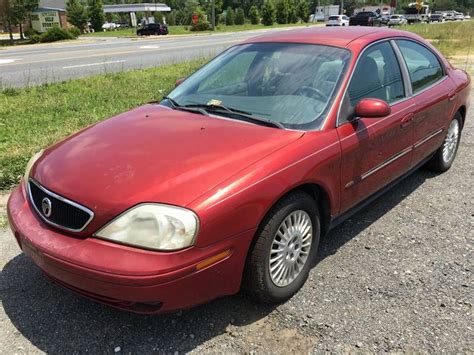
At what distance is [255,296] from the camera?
2879 mm

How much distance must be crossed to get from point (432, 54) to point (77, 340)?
13.8 feet

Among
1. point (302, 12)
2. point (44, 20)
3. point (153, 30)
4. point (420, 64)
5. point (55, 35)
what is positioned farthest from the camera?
point (302, 12)

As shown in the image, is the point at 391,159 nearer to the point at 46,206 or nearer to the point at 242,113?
the point at 242,113

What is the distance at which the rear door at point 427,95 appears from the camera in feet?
13.9

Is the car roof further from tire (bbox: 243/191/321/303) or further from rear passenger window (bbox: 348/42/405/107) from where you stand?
tire (bbox: 243/191/321/303)

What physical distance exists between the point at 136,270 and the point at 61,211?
2.09ft

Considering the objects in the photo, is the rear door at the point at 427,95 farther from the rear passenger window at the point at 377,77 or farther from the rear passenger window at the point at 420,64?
the rear passenger window at the point at 377,77

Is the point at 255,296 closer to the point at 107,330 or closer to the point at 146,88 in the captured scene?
the point at 107,330


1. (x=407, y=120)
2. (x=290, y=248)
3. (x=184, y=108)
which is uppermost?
(x=184, y=108)

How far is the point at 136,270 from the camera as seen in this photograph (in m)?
2.30

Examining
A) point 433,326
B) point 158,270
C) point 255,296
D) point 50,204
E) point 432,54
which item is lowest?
point 433,326

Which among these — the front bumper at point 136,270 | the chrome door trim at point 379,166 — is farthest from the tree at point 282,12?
the front bumper at point 136,270

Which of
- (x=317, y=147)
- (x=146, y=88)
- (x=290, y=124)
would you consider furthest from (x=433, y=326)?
(x=146, y=88)

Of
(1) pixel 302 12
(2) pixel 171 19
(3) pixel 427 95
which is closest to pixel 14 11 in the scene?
(2) pixel 171 19
